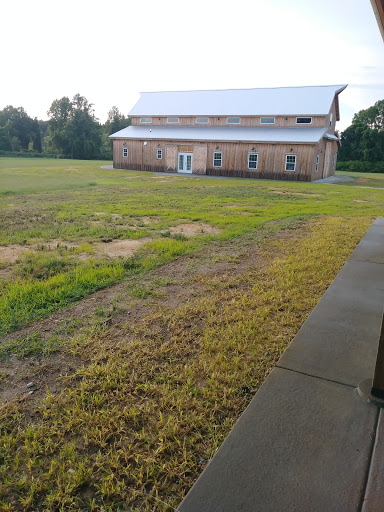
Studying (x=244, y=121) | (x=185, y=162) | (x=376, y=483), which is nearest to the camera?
(x=376, y=483)

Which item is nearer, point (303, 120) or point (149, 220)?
point (149, 220)

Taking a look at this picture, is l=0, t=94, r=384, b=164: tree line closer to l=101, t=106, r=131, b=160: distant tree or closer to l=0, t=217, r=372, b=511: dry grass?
l=101, t=106, r=131, b=160: distant tree

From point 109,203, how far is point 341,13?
8.57 m

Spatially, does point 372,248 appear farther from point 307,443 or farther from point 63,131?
point 63,131

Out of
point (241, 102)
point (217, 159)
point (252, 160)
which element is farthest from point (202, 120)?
point (252, 160)

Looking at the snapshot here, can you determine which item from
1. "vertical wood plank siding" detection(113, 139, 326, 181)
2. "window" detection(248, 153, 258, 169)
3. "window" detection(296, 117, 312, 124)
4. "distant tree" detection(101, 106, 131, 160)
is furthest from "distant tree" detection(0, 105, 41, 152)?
"window" detection(296, 117, 312, 124)

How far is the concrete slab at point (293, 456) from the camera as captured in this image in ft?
5.47

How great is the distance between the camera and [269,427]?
6.96ft

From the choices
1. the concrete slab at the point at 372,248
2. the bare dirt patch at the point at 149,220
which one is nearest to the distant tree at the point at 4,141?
the bare dirt patch at the point at 149,220

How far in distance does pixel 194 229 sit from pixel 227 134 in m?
23.7

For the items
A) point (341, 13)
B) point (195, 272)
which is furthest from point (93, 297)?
point (341, 13)

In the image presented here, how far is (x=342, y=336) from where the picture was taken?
3201 mm

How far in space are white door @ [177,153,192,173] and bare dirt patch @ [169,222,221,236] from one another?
76.8ft

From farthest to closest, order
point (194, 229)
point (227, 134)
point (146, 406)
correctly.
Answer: point (227, 134), point (194, 229), point (146, 406)
